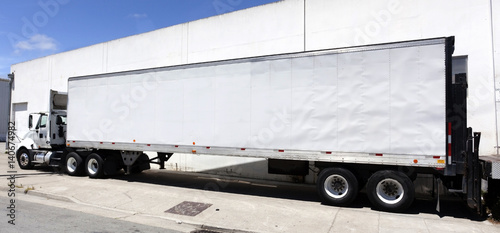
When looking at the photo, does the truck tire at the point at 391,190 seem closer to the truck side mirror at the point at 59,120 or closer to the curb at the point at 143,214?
the curb at the point at 143,214

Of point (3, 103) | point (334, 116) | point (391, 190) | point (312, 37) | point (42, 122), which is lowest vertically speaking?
point (391, 190)

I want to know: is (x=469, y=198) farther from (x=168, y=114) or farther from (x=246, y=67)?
(x=168, y=114)

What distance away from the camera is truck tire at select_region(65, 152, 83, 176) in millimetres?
11336

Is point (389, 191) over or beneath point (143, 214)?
over

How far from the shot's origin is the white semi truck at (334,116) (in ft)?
21.0

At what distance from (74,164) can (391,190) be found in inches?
433

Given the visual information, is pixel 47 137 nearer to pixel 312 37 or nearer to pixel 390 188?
pixel 312 37

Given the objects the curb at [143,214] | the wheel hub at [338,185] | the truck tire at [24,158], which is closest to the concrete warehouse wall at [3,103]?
the truck tire at [24,158]

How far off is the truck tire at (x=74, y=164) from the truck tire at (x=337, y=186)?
897cm

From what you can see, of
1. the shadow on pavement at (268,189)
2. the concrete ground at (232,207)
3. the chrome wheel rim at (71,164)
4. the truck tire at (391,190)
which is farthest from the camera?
the chrome wheel rim at (71,164)

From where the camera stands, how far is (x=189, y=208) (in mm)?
7113

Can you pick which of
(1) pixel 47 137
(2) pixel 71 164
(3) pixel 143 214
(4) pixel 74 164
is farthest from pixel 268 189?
(1) pixel 47 137

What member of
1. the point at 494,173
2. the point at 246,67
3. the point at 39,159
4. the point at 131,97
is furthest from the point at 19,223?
the point at 494,173

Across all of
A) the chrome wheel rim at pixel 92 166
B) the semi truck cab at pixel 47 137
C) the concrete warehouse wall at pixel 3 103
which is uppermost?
the concrete warehouse wall at pixel 3 103
